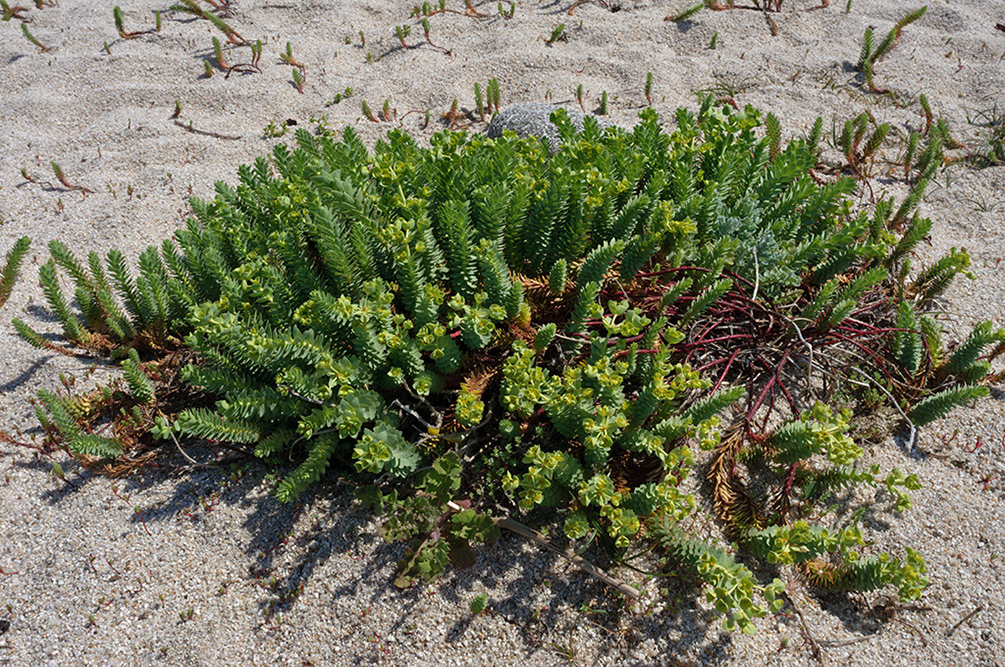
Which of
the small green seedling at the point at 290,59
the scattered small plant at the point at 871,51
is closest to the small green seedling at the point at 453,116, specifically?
the small green seedling at the point at 290,59

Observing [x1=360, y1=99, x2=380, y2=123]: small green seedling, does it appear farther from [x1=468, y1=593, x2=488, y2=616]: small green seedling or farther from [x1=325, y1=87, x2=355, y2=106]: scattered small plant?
[x1=468, y1=593, x2=488, y2=616]: small green seedling

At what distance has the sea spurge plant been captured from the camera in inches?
85.6

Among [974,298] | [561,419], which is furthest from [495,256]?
[974,298]

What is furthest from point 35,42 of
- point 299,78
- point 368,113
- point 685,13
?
point 685,13

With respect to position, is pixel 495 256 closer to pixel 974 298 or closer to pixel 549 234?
pixel 549 234

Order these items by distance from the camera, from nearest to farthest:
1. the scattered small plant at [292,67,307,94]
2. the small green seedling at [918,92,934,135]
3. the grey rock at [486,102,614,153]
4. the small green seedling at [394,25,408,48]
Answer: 1. the grey rock at [486,102,614,153]
2. the small green seedling at [918,92,934,135]
3. the scattered small plant at [292,67,307,94]
4. the small green seedling at [394,25,408,48]

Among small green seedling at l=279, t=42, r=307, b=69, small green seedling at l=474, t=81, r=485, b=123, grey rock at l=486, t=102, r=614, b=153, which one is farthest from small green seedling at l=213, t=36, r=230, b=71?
grey rock at l=486, t=102, r=614, b=153

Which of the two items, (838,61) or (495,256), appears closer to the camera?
(495,256)

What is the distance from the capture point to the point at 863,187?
153 inches

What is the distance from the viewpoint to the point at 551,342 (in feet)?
8.38

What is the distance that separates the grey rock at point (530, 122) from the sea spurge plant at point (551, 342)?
3.31 ft

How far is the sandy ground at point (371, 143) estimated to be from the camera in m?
2.14

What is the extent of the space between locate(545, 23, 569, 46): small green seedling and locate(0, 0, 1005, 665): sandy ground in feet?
0.14

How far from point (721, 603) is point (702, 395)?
2.98 feet
